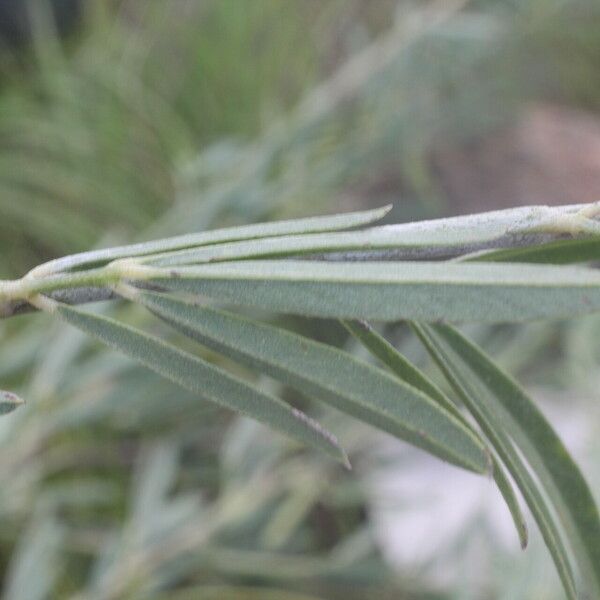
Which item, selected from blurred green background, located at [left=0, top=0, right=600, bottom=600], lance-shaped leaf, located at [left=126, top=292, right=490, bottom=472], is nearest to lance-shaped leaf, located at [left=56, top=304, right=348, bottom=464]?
lance-shaped leaf, located at [left=126, top=292, right=490, bottom=472]

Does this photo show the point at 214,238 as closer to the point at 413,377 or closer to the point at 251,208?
the point at 413,377

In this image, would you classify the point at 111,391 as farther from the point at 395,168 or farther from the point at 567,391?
the point at 395,168

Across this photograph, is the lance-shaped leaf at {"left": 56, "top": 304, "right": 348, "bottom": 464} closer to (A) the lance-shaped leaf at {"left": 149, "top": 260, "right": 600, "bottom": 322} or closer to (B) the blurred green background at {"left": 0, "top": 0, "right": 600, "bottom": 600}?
(A) the lance-shaped leaf at {"left": 149, "top": 260, "right": 600, "bottom": 322}

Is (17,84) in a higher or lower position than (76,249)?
higher

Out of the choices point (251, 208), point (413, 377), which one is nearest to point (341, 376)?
point (413, 377)

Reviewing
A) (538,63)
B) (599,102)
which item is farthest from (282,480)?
(599,102)

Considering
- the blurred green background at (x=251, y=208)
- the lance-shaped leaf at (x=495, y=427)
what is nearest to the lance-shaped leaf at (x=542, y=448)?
the lance-shaped leaf at (x=495, y=427)

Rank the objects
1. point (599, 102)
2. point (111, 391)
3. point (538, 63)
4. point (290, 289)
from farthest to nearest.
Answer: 1. point (599, 102)
2. point (538, 63)
3. point (111, 391)
4. point (290, 289)
